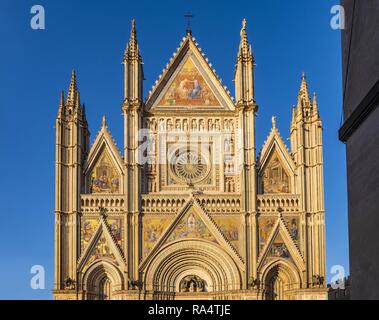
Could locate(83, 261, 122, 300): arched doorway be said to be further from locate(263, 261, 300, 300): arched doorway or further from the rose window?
locate(263, 261, 300, 300): arched doorway

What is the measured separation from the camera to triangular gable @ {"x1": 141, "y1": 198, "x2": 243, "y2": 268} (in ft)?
109

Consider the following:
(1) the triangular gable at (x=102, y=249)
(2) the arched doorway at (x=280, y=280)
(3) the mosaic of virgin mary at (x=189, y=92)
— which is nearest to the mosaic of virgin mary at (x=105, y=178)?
(1) the triangular gable at (x=102, y=249)

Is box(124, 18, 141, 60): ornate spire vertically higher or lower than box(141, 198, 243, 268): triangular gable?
higher

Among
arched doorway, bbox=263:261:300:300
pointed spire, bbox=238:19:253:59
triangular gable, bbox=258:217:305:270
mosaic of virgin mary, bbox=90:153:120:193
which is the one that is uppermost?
pointed spire, bbox=238:19:253:59

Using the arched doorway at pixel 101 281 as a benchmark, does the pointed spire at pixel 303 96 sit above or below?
above

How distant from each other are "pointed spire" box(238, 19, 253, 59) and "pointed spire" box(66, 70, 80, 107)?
8.41 m

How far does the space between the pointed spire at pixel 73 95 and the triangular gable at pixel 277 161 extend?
950 cm

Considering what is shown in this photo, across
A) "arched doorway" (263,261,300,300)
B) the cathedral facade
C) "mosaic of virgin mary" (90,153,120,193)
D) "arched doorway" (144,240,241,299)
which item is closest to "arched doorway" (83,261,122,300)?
the cathedral facade

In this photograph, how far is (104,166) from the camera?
3456 centimetres

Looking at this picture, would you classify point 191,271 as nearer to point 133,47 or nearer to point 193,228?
point 193,228

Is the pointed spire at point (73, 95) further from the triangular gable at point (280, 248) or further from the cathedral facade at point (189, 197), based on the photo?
the triangular gable at point (280, 248)

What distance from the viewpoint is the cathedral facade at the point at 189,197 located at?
33031 millimetres
